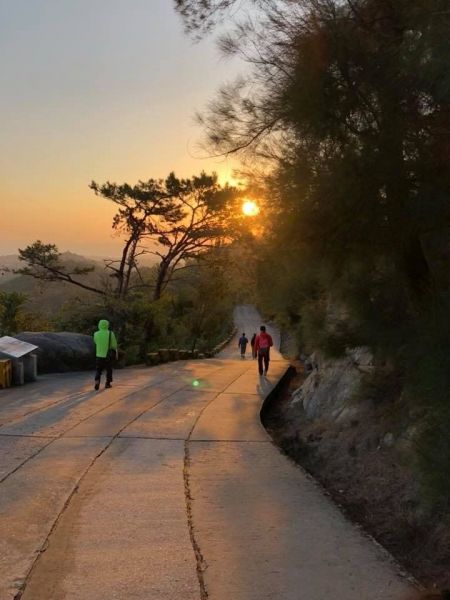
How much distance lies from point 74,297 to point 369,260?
81.4ft

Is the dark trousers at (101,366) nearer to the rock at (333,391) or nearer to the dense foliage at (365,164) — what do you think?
the rock at (333,391)

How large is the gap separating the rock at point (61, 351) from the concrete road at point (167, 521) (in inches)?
301

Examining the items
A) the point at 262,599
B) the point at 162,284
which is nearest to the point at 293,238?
the point at 262,599

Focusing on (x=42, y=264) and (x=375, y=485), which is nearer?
(x=375, y=485)

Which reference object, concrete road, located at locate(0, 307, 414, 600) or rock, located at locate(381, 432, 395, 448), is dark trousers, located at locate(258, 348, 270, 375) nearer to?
concrete road, located at locate(0, 307, 414, 600)

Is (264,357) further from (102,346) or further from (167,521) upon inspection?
(167,521)

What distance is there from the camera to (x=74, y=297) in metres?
29.5

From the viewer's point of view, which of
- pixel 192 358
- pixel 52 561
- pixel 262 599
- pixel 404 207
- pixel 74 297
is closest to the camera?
pixel 262 599

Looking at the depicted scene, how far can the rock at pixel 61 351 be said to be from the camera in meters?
16.8

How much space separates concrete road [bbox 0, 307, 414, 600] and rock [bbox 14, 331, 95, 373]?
7654mm

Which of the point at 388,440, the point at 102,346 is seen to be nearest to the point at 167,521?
the point at 388,440

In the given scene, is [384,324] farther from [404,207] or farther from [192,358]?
[192,358]

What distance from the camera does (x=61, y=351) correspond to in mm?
17188

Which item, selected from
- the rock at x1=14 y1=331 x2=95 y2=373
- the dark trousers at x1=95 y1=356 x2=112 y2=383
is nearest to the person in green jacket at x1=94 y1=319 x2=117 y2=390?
the dark trousers at x1=95 y1=356 x2=112 y2=383
